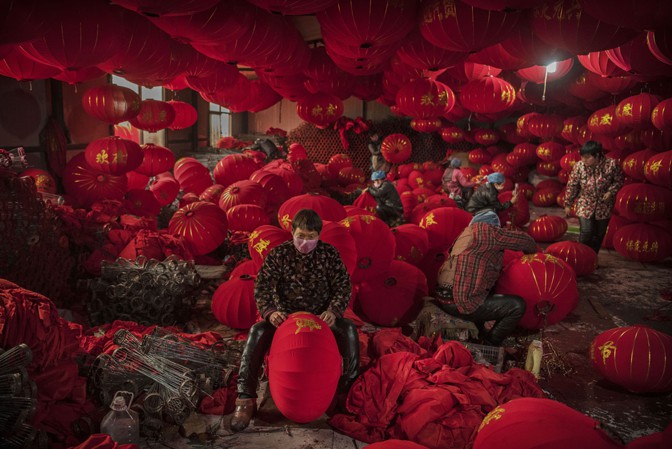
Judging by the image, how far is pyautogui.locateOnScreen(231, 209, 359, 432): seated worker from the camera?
12.2ft

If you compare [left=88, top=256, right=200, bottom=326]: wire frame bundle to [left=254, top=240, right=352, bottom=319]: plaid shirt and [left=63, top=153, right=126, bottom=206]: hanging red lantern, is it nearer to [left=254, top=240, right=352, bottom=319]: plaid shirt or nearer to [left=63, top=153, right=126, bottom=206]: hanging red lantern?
[left=254, top=240, right=352, bottom=319]: plaid shirt

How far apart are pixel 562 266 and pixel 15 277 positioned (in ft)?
19.7

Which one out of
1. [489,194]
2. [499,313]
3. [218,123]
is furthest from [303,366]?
[218,123]

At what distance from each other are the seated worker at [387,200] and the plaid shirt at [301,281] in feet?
16.2

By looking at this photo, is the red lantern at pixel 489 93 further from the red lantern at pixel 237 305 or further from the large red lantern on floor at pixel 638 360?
the red lantern at pixel 237 305

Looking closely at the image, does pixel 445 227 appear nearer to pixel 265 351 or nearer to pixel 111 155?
pixel 265 351

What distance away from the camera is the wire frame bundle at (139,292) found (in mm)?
5309

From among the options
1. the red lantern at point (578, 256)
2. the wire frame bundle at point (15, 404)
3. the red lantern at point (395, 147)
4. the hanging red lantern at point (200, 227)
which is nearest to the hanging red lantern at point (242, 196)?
the hanging red lantern at point (200, 227)

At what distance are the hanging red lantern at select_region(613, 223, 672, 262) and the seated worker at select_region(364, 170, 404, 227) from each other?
447 centimetres

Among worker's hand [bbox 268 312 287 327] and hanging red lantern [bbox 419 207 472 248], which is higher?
hanging red lantern [bbox 419 207 472 248]

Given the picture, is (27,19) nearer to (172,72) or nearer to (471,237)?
(172,72)

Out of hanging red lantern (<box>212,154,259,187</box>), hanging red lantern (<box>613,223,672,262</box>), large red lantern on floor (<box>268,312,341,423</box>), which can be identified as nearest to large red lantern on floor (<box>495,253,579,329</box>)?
large red lantern on floor (<box>268,312,341,423</box>)

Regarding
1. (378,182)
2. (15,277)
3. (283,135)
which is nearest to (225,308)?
(15,277)

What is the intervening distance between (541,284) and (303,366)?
3034 mm
